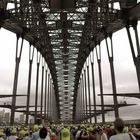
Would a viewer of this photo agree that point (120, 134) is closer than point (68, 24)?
Yes

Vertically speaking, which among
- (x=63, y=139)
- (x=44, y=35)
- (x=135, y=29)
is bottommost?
(x=63, y=139)

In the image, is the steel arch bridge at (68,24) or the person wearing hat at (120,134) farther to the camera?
the steel arch bridge at (68,24)

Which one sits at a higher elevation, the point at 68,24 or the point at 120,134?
the point at 68,24

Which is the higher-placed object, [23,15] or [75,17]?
[75,17]

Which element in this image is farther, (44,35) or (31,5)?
(44,35)

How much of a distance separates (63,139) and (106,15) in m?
28.4

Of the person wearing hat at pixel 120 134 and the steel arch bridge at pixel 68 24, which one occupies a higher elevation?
the steel arch bridge at pixel 68 24

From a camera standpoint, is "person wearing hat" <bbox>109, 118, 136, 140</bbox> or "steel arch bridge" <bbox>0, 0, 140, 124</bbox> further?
"steel arch bridge" <bbox>0, 0, 140, 124</bbox>

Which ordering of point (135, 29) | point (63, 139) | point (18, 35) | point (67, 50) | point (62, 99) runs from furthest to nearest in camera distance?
point (62, 99), point (67, 50), point (18, 35), point (135, 29), point (63, 139)

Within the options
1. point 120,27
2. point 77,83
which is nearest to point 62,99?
point 77,83

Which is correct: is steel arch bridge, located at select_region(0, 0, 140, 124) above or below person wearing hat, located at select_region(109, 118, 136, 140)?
above

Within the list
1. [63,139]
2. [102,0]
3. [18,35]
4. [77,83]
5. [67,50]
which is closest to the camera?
[63,139]

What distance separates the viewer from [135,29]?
3425 centimetres

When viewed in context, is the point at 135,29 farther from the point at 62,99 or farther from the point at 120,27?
the point at 62,99
